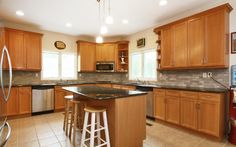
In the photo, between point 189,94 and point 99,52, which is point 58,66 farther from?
point 189,94

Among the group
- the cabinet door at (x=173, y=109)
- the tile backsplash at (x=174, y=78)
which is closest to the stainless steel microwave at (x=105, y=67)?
the tile backsplash at (x=174, y=78)

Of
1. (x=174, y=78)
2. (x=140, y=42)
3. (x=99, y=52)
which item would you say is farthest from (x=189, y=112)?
(x=99, y=52)

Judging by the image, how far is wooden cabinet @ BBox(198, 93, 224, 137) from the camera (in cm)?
279

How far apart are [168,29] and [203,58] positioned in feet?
4.15

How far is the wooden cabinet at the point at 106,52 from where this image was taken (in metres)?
6.05

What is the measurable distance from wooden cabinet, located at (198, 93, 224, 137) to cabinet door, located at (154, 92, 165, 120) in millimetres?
898

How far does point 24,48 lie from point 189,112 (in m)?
4.94

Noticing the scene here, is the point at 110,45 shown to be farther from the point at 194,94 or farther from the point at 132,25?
the point at 194,94

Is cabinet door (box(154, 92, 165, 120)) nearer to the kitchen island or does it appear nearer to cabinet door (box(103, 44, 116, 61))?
the kitchen island

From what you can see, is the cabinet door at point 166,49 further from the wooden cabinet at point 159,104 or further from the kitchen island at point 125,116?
the kitchen island at point 125,116

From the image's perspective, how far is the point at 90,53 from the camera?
19.9 feet

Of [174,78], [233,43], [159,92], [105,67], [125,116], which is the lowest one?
[125,116]

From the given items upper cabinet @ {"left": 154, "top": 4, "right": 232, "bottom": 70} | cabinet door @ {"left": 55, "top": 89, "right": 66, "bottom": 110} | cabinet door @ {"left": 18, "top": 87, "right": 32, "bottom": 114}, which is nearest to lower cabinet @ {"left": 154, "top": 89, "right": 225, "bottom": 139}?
upper cabinet @ {"left": 154, "top": 4, "right": 232, "bottom": 70}

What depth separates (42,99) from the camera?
15.2 ft
